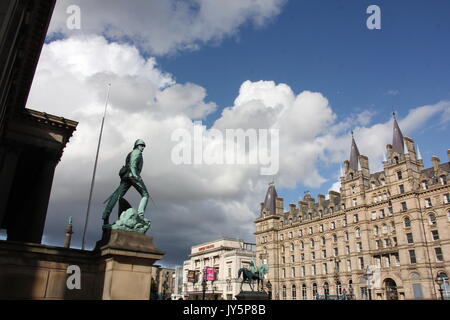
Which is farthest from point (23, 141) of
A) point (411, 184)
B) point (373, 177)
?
point (373, 177)

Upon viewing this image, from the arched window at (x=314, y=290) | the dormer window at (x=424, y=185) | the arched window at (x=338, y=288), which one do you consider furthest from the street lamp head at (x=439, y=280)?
the arched window at (x=314, y=290)

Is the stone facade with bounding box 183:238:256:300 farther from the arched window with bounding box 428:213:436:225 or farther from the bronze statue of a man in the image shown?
the bronze statue of a man

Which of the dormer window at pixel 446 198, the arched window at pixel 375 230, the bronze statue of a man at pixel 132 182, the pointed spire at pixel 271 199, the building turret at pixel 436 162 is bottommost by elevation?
the bronze statue of a man at pixel 132 182

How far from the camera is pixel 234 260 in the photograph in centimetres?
9794

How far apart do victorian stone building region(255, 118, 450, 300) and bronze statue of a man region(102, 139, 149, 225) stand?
55.9 m

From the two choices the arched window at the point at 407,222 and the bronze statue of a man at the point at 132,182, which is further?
the arched window at the point at 407,222

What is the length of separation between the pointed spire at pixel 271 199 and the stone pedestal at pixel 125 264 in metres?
85.4

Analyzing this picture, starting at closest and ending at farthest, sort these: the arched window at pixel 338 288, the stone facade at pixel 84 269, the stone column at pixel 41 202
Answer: the stone facade at pixel 84 269 → the stone column at pixel 41 202 → the arched window at pixel 338 288

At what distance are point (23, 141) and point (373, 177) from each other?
63672 millimetres

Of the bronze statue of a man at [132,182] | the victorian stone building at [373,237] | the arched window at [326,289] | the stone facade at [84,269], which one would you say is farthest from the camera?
the arched window at [326,289]

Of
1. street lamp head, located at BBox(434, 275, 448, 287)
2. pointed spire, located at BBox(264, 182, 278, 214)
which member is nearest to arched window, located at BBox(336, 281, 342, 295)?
street lamp head, located at BBox(434, 275, 448, 287)

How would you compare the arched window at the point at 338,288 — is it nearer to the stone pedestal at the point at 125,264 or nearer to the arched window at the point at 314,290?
the arched window at the point at 314,290

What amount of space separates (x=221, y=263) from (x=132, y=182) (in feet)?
322

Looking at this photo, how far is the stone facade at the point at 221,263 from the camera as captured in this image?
96.8 metres
